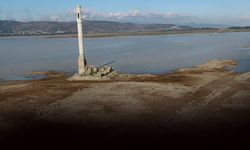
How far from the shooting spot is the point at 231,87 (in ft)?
86.4

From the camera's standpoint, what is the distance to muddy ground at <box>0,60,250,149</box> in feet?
50.5

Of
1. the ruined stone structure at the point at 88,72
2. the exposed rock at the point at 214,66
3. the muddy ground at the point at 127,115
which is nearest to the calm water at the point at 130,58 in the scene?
the exposed rock at the point at 214,66

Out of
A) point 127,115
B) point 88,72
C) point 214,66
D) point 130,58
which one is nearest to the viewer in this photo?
point 127,115

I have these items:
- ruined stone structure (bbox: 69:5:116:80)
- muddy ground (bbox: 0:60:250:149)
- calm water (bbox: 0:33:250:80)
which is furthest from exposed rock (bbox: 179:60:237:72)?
muddy ground (bbox: 0:60:250:149)

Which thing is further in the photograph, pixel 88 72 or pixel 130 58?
pixel 130 58

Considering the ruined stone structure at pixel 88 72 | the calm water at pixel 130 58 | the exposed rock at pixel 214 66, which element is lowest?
the calm water at pixel 130 58

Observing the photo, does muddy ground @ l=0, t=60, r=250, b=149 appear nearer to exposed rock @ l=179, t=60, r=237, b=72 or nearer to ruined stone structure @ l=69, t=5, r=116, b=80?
ruined stone structure @ l=69, t=5, r=116, b=80

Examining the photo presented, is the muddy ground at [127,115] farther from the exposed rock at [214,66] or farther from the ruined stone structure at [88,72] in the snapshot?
the exposed rock at [214,66]

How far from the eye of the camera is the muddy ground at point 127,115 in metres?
15.4

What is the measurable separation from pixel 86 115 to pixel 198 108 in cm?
559

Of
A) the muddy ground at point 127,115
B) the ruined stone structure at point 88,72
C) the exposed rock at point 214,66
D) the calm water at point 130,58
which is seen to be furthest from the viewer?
the calm water at point 130,58

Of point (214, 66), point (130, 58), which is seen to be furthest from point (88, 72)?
point (130, 58)

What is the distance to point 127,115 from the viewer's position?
19234 mm

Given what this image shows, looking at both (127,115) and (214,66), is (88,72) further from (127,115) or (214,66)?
Result: (214,66)
